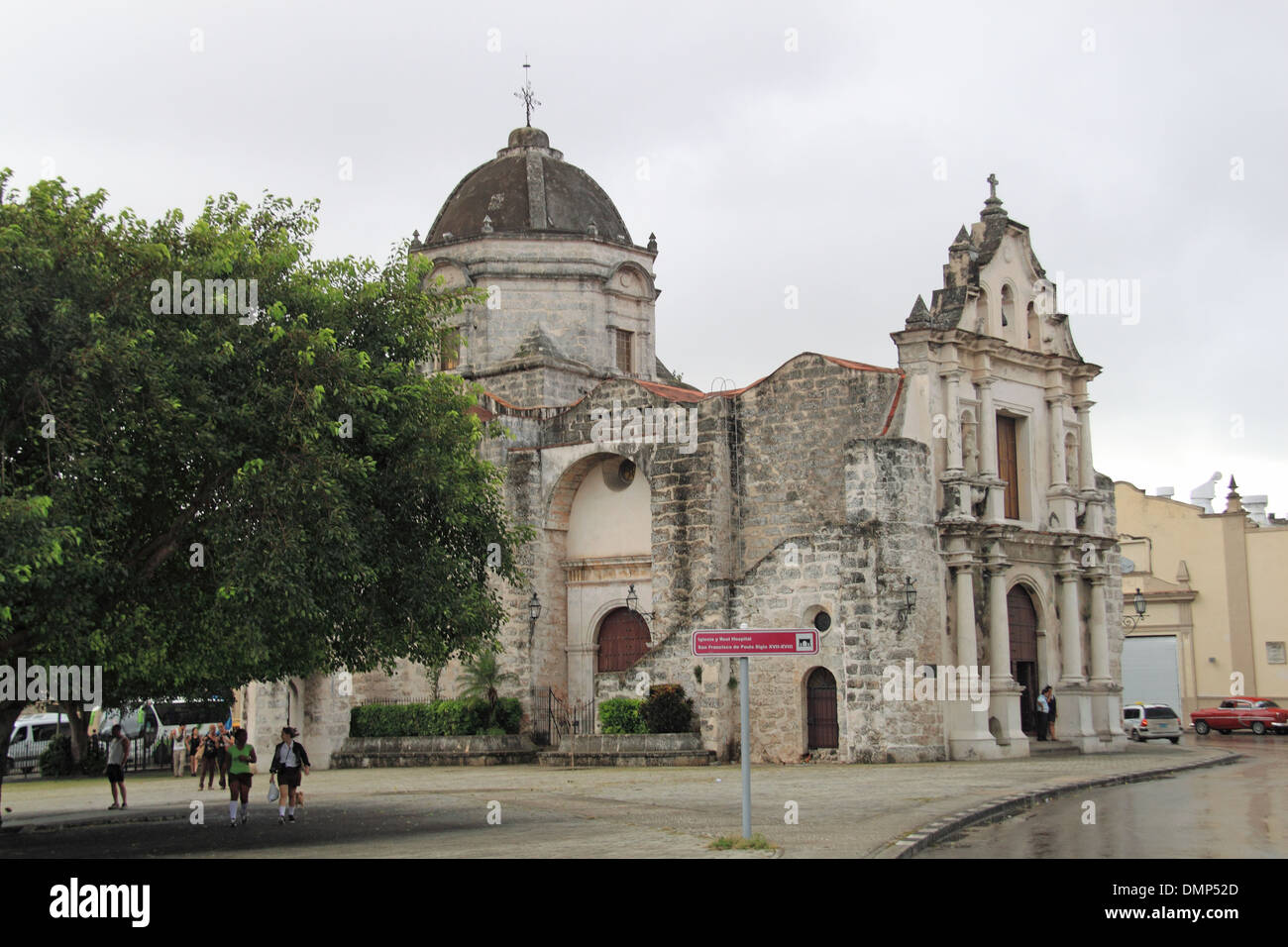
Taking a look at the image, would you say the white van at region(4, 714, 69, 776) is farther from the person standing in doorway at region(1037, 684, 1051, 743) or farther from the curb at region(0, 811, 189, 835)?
the person standing in doorway at region(1037, 684, 1051, 743)

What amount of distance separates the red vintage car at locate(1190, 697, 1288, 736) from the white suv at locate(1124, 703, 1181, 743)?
15.3ft

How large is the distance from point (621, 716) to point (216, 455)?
16766 millimetres

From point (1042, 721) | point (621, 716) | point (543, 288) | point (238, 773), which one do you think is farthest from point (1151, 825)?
point (543, 288)

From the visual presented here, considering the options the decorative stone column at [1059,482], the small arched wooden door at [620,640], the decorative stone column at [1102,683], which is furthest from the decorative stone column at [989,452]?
the small arched wooden door at [620,640]

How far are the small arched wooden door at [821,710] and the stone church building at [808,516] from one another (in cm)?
6

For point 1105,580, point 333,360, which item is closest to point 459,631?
point 333,360

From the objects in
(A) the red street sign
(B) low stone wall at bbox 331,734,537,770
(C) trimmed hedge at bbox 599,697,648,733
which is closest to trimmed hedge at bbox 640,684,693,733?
(C) trimmed hedge at bbox 599,697,648,733

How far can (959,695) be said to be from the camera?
97.3 feet

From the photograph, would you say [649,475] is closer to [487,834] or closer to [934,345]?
[934,345]

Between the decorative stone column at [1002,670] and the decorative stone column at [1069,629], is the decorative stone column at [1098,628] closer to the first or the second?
the decorative stone column at [1069,629]

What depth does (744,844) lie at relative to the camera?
13.9 metres

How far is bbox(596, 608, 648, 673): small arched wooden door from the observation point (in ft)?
118

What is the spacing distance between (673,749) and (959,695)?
6.01 m
